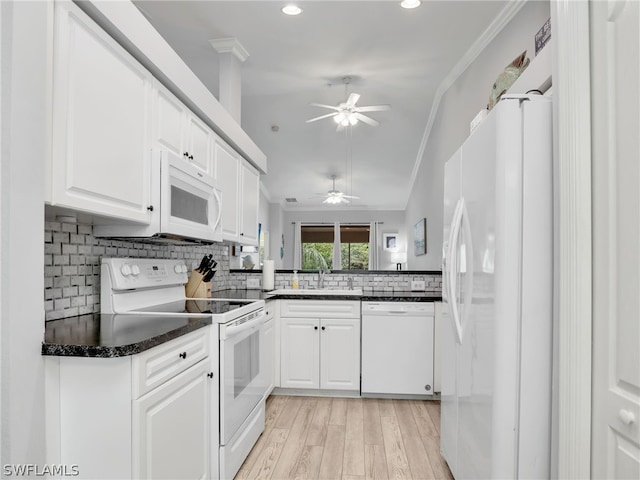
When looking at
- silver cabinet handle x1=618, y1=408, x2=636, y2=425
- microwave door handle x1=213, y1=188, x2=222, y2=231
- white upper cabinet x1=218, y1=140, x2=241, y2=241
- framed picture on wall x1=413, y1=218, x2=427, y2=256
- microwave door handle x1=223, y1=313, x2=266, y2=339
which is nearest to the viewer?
silver cabinet handle x1=618, y1=408, x2=636, y2=425

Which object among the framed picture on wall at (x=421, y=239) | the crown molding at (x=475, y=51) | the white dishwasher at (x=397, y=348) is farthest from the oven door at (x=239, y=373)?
the framed picture on wall at (x=421, y=239)

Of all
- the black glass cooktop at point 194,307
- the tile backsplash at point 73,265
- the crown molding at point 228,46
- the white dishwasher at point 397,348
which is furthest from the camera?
the white dishwasher at point 397,348

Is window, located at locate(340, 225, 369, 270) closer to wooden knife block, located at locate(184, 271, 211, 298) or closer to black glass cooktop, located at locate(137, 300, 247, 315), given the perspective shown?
wooden knife block, located at locate(184, 271, 211, 298)

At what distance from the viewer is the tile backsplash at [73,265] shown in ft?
5.54

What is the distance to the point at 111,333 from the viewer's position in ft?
4.82

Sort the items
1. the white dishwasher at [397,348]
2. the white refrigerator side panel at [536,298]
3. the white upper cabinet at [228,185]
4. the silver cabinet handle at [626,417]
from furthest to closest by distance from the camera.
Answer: the white dishwasher at [397,348]
the white upper cabinet at [228,185]
the white refrigerator side panel at [536,298]
the silver cabinet handle at [626,417]

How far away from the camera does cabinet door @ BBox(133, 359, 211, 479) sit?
133 centimetres

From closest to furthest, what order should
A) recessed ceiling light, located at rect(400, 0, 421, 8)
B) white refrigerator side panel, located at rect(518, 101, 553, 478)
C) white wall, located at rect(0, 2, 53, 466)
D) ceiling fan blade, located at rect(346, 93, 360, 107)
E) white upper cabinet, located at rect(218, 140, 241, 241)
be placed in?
white wall, located at rect(0, 2, 53, 466) → white refrigerator side panel, located at rect(518, 101, 553, 478) → recessed ceiling light, located at rect(400, 0, 421, 8) → white upper cabinet, located at rect(218, 140, 241, 241) → ceiling fan blade, located at rect(346, 93, 360, 107)

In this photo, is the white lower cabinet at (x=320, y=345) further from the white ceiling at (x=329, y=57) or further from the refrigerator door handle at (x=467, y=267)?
the white ceiling at (x=329, y=57)

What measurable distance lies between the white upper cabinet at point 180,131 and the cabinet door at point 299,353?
1.47 meters

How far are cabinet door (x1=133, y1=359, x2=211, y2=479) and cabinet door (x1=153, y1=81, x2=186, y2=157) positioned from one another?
1.10 metres

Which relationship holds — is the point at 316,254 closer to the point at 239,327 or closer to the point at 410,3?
the point at 410,3

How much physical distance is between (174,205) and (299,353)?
1.82 metres

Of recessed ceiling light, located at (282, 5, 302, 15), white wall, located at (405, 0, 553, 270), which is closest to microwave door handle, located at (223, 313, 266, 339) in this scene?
recessed ceiling light, located at (282, 5, 302, 15)
